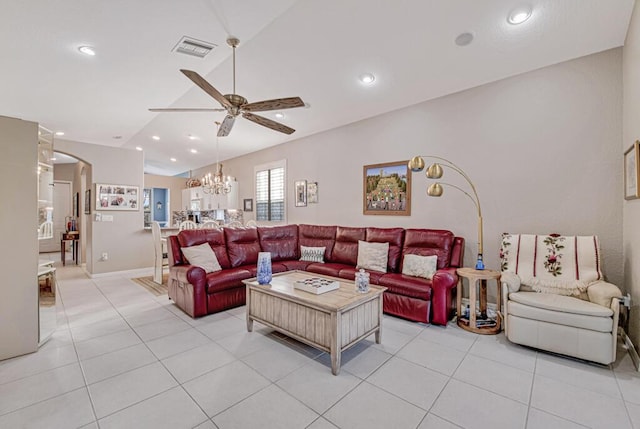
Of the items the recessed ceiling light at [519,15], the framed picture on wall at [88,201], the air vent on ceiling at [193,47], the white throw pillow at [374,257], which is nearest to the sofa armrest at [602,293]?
the white throw pillow at [374,257]

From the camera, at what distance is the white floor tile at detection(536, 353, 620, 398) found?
1.98m

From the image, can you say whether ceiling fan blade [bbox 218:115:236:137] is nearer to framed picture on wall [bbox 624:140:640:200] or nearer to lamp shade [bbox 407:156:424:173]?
lamp shade [bbox 407:156:424:173]

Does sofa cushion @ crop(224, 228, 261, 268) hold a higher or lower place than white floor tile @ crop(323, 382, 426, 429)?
higher

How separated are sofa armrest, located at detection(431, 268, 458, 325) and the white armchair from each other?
508mm

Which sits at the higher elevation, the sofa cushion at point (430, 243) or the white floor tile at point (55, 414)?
the sofa cushion at point (430, 243)

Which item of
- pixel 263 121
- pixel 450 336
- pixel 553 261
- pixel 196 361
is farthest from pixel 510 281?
pixel 263 121

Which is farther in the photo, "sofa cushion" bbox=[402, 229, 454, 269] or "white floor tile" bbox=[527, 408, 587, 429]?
"sofa cushion" bbox=[402, 229, 454, 269]

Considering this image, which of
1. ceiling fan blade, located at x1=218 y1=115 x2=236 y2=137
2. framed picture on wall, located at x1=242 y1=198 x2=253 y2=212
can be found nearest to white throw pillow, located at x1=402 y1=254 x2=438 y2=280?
ceiling fan blade, located at x1=218 y1=115 x2=236 y2=137

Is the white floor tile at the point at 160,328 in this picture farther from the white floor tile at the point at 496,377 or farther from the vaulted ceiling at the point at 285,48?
the vaulted ceiling at the point at 285,48

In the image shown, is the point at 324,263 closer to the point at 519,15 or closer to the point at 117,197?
the point at 519,15

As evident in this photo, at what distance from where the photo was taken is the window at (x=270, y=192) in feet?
21.4

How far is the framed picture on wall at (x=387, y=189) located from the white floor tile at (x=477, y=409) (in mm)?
2679

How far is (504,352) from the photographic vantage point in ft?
8.23

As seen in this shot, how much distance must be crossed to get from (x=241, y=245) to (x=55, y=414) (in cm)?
277
